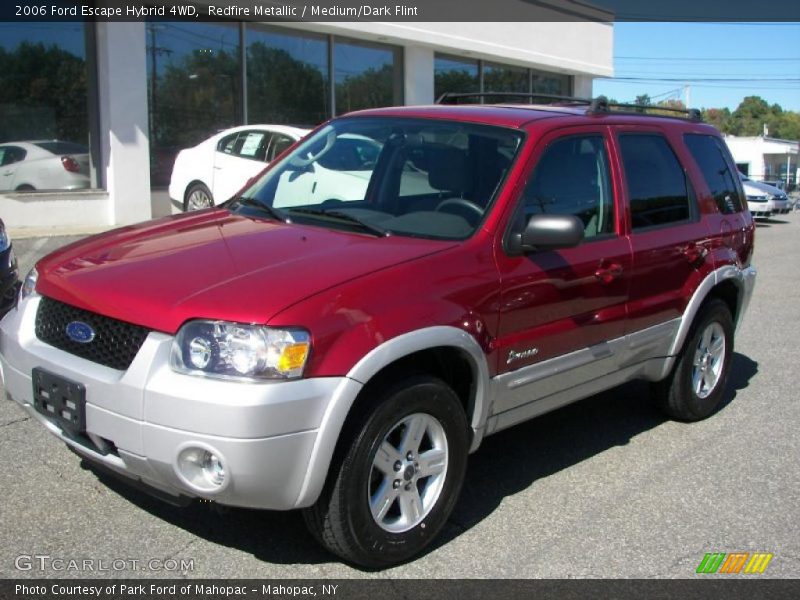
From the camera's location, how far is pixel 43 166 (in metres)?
13.9

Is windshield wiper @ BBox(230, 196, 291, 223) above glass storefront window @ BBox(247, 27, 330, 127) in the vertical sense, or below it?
below

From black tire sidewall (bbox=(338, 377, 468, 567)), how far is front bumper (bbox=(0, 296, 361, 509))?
0.61ft

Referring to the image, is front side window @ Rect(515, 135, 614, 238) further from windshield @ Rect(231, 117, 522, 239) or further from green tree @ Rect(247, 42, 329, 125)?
green tree @ Rect(247, 42, 329, 125)

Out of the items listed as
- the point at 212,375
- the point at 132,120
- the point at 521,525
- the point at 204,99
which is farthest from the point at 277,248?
the point at 204,99

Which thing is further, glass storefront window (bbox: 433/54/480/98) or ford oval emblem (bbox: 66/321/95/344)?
glass storefront window (bbox: 433/54/480/98)

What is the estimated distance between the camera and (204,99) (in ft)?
52.0

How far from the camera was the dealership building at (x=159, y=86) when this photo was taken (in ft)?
44.7

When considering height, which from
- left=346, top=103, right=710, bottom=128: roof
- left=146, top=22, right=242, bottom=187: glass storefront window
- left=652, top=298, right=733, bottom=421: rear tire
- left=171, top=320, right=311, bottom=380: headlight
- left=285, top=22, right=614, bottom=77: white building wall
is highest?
left=285, top=22, right=614, bottom=77: white building wall

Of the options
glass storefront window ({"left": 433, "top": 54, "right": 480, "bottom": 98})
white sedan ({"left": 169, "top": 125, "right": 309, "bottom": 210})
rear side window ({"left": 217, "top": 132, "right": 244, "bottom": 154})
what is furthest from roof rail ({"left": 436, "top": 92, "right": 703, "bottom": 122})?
glass storefront window ({"left": 433, "top": 54, "right": 480, "bottom": 98})

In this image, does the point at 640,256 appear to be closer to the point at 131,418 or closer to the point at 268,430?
the point at 268,430

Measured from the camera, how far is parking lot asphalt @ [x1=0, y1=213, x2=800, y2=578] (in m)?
3.67

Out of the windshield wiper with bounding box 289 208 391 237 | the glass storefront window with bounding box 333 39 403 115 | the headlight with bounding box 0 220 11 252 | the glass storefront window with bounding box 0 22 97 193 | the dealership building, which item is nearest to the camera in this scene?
the windshield wiper with bounding box 289 208 391 237

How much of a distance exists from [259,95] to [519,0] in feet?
27.1

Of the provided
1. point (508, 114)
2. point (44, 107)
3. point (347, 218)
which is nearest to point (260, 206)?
point (347, 218)
